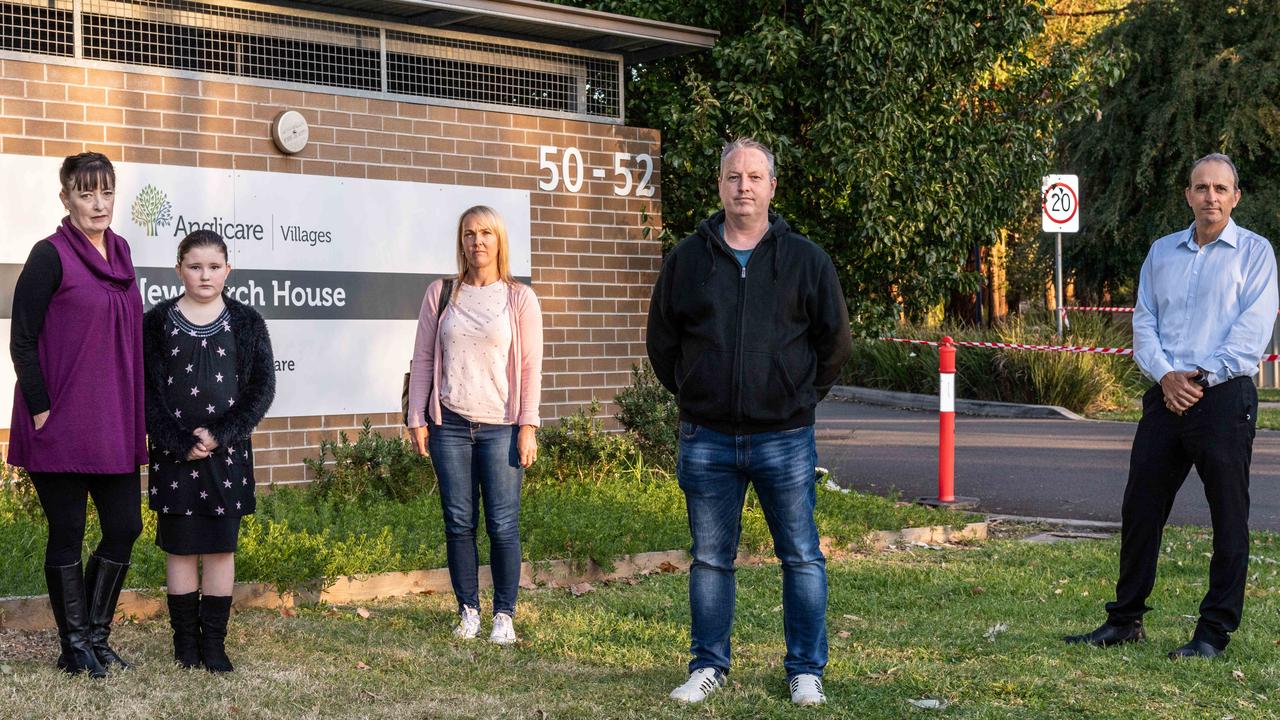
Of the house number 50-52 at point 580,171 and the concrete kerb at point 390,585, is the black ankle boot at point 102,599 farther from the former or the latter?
the house number 50-52 at point 580,171

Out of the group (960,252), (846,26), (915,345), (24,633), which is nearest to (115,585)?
(24,633)

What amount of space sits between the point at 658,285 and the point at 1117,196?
20.3m

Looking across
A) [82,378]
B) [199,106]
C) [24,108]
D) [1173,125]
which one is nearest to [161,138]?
[199,106]

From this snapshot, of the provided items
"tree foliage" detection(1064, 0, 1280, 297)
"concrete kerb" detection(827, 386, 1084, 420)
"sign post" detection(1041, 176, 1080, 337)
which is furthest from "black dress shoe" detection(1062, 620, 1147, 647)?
"tree foliage" detection(1064, 0, 1280, 297)

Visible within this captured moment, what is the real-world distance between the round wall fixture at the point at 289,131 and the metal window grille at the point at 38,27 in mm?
1317

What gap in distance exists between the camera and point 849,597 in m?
7.01

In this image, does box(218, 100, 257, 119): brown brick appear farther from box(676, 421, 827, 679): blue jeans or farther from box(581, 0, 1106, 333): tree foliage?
box(676, 421, 827, 679): blue jeans

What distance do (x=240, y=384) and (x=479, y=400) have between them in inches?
41.1

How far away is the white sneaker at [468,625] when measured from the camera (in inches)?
241

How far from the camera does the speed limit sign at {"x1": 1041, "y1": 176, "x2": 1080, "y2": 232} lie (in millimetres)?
18797

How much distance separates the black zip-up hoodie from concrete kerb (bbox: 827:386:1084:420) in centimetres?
1437

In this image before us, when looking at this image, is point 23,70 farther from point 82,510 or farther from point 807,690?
point 807,690

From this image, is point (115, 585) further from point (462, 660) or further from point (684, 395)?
point (684, 395)

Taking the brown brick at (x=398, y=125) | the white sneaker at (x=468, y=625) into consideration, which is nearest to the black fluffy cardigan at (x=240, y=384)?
the white sneaker at (x=468, y=625)
